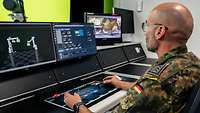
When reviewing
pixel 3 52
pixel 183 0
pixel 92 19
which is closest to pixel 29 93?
pixel 3 52

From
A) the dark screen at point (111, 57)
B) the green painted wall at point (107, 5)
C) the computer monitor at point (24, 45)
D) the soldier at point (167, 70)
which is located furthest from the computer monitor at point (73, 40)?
the green painted wall at point (107, 5)

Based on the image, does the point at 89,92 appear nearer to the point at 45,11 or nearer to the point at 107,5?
the point at 45,11

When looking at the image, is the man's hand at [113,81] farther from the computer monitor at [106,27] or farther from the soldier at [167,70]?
the computer monitor at [106,27]

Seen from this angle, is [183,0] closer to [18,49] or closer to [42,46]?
[42,46]

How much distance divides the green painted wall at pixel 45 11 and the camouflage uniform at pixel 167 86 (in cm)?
182

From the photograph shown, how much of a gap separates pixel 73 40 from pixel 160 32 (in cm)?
74

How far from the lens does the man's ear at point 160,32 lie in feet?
3.26

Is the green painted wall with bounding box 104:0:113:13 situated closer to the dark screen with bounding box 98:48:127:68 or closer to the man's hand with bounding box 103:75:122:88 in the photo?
the dark screen with bounding box 98:48:127:68

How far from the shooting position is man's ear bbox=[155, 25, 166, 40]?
3.26 ft

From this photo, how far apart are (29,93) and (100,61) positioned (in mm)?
755

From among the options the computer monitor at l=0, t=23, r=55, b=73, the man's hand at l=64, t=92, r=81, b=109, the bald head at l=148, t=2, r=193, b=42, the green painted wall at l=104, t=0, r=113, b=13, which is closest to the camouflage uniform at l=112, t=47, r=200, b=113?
the bald head at l=148, t=2, r=193, b=42

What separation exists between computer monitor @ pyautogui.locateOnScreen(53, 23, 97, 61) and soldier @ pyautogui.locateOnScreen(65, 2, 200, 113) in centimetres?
53

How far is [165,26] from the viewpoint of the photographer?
99 centimetres

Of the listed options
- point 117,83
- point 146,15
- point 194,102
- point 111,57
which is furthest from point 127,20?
point 194,102
